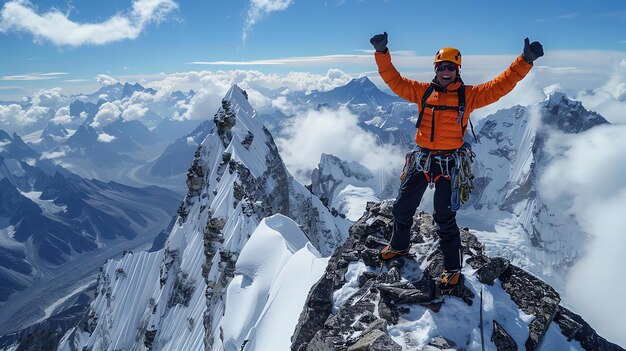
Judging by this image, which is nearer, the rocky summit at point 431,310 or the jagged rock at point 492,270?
the rocky summit at point 431,310

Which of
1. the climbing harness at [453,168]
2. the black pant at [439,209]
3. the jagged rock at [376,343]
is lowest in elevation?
the jagged rock at [376,343]

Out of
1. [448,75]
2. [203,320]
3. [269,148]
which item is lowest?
A: [203,320]

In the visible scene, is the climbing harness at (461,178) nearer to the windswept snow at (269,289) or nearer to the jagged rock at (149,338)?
the windswept snow at (269,289)

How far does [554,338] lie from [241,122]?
59323 millimetres

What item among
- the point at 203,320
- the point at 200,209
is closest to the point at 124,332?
the point at 200,209

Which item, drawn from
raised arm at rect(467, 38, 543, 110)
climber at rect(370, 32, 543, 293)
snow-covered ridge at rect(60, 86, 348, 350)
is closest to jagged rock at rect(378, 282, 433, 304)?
climber at rect(370, 32, 543, 293)

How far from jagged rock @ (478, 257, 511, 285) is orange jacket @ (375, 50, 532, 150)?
11.4 feet

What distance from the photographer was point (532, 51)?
7.99 m

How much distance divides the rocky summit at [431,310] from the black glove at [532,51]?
211 inches

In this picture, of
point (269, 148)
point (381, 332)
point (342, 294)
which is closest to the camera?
point (381, 332)

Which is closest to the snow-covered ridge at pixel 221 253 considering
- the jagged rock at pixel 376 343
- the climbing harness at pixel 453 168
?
the jagged rock at pixel 376 343

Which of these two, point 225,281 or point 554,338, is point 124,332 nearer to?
point 225,281

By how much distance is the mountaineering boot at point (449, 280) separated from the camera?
28.6 ft

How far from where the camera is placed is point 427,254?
1021 cm
